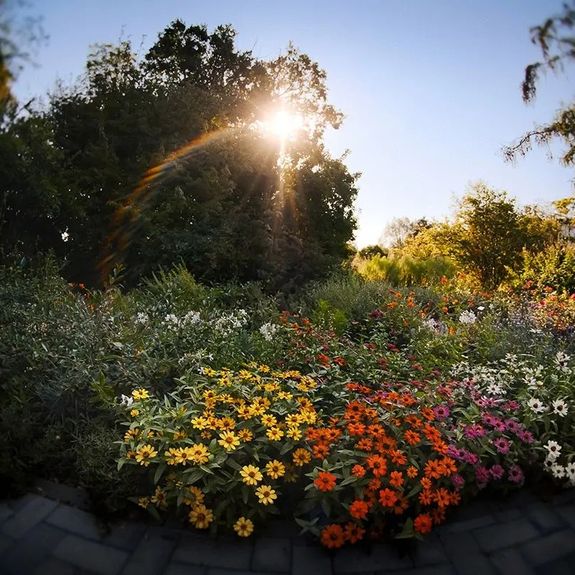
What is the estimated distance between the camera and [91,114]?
9.88m

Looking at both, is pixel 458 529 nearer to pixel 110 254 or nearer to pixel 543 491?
pixel 543 491

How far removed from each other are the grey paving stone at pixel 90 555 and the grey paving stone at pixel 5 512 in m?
0.34

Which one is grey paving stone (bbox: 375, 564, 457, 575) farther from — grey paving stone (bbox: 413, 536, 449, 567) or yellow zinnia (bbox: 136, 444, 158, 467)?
yellow zinnia (bbox: 136, 444, 158, 467)

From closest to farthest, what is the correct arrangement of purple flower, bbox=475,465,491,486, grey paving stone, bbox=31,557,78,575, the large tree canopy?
grey paving stone, bbox=31,557,78,575, purple flower, bbox=475,465,491,486, the large tree canopy

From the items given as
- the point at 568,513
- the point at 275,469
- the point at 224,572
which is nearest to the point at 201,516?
the point at 224,572

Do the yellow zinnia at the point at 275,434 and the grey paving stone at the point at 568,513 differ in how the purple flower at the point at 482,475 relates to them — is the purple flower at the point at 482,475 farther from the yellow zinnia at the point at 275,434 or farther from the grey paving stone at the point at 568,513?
the yellow zinnia at the point at 275,434

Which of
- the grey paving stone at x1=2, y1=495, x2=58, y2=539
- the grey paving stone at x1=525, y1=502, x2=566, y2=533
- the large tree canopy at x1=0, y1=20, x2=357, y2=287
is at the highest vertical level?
the large tree canopy at x1=0, y1=20, x2=357, y2=287

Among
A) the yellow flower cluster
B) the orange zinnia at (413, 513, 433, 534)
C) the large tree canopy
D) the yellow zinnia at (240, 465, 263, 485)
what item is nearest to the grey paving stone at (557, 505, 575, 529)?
the orange zinnia at (413, 513, 433, 534)

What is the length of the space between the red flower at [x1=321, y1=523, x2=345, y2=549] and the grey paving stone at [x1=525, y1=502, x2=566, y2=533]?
1027mm

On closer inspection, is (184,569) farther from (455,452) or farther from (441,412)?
(441,412)

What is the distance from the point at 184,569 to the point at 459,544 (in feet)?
3.99

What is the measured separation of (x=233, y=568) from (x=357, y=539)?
538mm

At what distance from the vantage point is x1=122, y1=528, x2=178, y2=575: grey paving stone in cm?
206

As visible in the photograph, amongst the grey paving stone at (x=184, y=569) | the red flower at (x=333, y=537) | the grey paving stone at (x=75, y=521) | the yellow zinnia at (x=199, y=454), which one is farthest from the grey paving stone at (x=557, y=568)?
the grey paving stone at (x=75, y=521)
